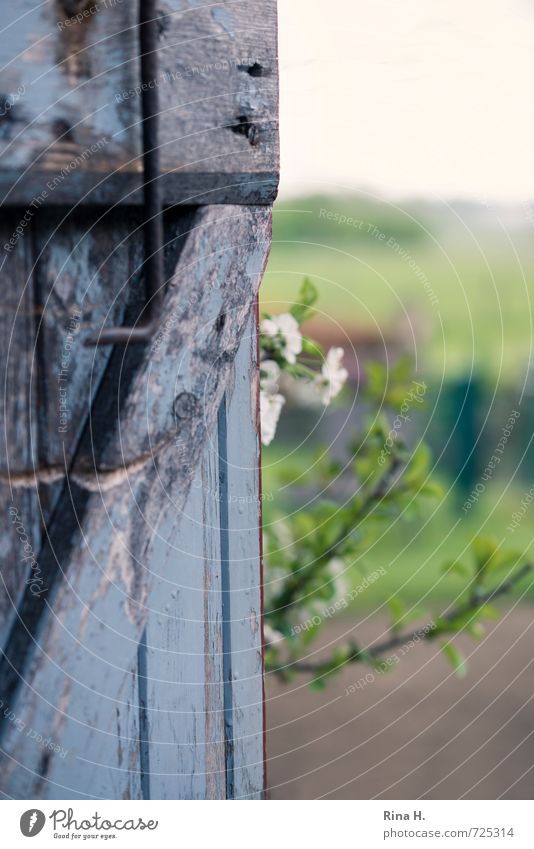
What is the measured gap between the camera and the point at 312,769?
9.05ft

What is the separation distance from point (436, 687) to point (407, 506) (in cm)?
197

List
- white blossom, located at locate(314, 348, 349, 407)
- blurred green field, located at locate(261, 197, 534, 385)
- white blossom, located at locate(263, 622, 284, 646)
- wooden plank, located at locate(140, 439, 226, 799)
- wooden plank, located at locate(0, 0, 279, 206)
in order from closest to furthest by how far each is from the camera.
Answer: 1. wooden plank, located at locate(0, 0, 279, 206)
2. wooden plank, located at locate(140, 439, 226, 799)
3. white blossom, located at locate(314, 348, 349, 407)
4. white blossom, located at locate(263, 622, 284, 646)
5. blurred green field, located at locate(261, 197, 534, 385)

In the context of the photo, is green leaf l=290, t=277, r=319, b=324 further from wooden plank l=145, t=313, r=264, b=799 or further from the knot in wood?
the knot in wood

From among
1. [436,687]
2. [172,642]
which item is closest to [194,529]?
[172,642]

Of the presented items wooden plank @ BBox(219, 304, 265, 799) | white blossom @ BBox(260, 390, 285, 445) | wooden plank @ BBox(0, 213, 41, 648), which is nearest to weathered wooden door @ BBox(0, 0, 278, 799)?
wooden plank @ BBox(0, 213, 41, 648)

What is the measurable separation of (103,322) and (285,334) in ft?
1.62

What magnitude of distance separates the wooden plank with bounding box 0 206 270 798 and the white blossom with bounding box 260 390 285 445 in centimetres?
41

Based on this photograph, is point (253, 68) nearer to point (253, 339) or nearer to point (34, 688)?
point (253, 339)

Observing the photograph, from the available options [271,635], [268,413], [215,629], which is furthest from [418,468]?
[215,629]

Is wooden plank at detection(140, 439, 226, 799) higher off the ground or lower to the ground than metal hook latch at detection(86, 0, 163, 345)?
lower

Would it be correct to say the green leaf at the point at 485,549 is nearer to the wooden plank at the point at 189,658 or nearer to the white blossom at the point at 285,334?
the white blossom at the point at 285,334

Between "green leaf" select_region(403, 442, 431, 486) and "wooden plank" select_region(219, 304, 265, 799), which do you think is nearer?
"wooden plank" select_region(219, 304, 265, 799)

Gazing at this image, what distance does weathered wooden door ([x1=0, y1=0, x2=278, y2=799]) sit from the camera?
74cm

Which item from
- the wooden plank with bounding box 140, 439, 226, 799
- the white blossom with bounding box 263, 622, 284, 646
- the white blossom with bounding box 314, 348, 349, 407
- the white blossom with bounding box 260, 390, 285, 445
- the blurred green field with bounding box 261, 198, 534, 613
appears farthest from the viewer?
the blurred green field with bounding box 261, 198, 534, 613
